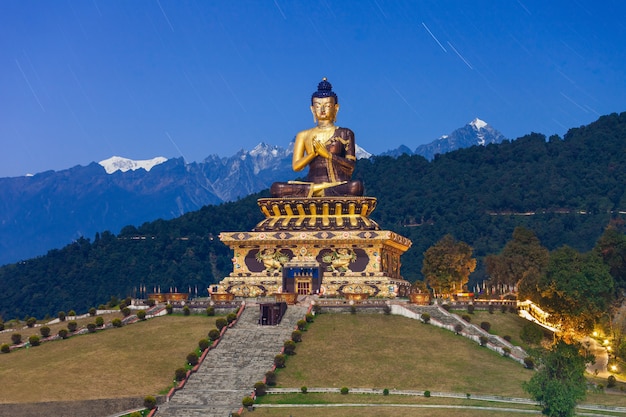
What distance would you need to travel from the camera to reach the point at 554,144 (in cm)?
11588

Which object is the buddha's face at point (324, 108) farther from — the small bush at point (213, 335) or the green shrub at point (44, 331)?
the green shrub at point (44, 331)

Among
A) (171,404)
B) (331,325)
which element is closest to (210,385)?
(171,404)

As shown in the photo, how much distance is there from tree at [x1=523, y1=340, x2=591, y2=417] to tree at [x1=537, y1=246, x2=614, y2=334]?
9.46 metres

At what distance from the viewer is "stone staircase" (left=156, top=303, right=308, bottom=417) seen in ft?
117

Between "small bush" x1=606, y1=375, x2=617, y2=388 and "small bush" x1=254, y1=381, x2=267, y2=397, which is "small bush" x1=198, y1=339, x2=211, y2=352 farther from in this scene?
"small bush" x1=606, y1=375, x2=617, y2=388

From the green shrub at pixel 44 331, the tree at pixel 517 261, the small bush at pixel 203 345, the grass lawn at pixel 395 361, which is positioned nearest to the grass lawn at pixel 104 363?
the small bush at pixel 203 345

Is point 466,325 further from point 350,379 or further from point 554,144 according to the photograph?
point 554,144

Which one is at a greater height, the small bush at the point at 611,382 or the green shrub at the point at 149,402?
the small bush at the point at 611,382

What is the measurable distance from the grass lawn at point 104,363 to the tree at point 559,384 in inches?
470

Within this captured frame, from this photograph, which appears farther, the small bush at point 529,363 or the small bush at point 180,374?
the small bush at point 529,363

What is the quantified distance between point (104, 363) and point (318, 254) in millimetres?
15707

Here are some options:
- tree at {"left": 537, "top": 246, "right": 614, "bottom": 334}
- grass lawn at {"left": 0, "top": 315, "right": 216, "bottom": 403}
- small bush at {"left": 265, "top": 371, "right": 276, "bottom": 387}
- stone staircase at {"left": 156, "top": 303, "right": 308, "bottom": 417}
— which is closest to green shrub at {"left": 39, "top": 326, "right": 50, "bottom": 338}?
grass lawn at {"left": 0, "top": 315, "right": 216, "bottom": 403}

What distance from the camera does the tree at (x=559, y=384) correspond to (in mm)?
32812

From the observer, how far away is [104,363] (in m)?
39.3
